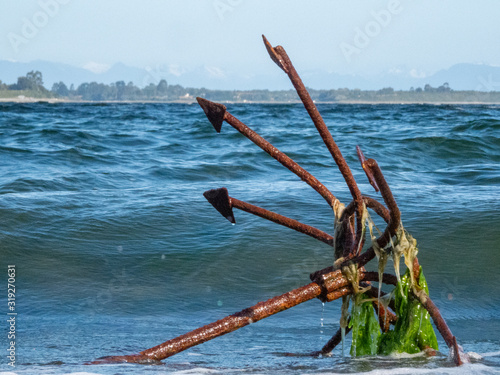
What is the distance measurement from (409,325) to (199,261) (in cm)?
385

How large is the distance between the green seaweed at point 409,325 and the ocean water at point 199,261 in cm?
8

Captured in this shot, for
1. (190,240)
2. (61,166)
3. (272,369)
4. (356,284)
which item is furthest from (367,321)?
(61,166)

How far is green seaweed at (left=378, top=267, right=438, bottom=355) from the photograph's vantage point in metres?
2.41

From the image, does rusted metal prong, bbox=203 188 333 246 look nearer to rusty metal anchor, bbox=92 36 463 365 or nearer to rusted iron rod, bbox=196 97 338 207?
rusty metal anchor, bbox=92 36 463 365

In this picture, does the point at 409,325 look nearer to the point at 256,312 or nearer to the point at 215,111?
the point at 256,312

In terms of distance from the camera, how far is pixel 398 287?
2.41 meters

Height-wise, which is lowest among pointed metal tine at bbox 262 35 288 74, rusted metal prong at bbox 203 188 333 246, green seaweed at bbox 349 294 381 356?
green seaweed at bbox 349 294 381 356

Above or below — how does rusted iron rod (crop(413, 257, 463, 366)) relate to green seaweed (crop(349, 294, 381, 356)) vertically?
above

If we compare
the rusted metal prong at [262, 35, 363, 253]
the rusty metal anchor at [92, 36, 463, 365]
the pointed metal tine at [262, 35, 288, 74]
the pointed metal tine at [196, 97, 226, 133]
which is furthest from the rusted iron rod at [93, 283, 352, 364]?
the pointed metal tine at [262, 35, 288, 74]

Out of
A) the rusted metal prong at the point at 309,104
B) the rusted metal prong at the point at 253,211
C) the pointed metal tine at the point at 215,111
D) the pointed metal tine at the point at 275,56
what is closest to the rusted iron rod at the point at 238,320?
the rusted metal prong at the point at 253,211

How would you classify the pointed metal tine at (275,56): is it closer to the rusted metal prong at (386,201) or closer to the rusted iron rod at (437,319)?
the rusted metal prong at (386,201)

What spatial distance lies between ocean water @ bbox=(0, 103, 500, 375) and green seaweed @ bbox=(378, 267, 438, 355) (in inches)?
3.0

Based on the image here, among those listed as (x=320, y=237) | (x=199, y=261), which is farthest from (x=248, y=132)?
(x=199, y=261)

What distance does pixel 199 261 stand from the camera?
6094 millimetres
